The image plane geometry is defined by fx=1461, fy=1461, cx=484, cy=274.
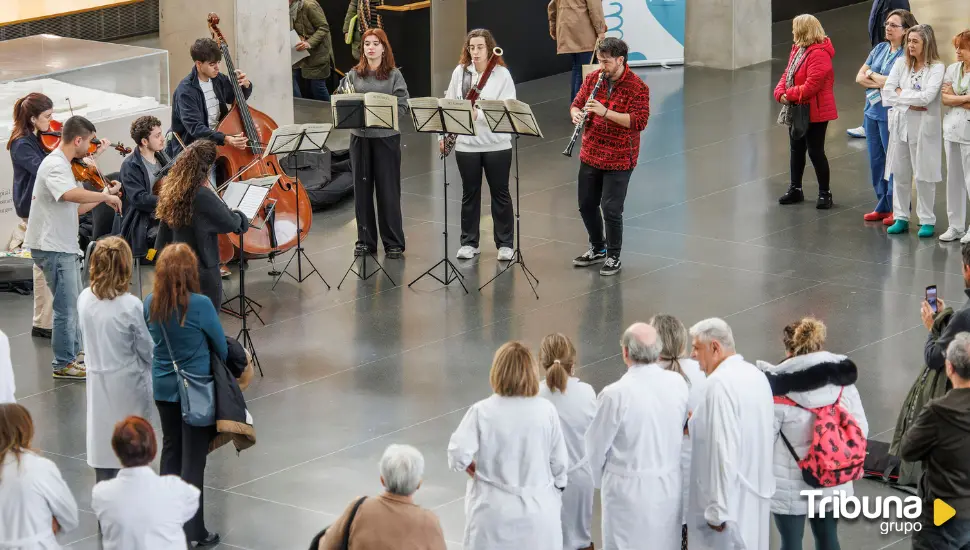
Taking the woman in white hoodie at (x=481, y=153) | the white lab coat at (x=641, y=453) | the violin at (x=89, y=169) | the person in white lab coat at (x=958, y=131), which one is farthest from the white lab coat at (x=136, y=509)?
the person in white lab coat at (x=958, y=131)

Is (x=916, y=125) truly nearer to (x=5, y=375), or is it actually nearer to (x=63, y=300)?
(x=63, y=300)

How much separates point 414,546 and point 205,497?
272 cm

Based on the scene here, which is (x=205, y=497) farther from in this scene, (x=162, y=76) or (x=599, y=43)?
(x=162, y=76)

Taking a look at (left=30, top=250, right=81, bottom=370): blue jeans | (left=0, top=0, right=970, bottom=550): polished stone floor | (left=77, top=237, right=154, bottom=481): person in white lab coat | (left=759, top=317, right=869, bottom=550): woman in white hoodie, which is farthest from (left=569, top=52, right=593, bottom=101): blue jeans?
(left=759, top=317, right=869, bottom=550): woman in white hoodie

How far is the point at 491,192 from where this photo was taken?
11.3 m

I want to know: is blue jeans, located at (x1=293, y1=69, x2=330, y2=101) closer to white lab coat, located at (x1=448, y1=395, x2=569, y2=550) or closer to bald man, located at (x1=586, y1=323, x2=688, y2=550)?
bald man, located at (x1=586, y1=323, x2=688, y2=550)

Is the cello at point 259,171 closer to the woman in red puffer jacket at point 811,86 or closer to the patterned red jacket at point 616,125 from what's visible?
the patterned red jacket at point 616,125

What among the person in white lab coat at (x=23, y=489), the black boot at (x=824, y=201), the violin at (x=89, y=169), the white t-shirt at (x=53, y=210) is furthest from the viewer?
the black boot at (x=824, y=201)

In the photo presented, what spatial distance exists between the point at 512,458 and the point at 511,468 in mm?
43

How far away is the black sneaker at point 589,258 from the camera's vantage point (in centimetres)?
1128

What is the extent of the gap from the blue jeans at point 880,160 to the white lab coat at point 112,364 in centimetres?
715

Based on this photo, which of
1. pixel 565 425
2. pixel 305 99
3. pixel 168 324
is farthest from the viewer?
pixel 305 99

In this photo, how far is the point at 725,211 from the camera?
12523 mm

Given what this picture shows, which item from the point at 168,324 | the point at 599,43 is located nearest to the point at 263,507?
the point at 168,324
